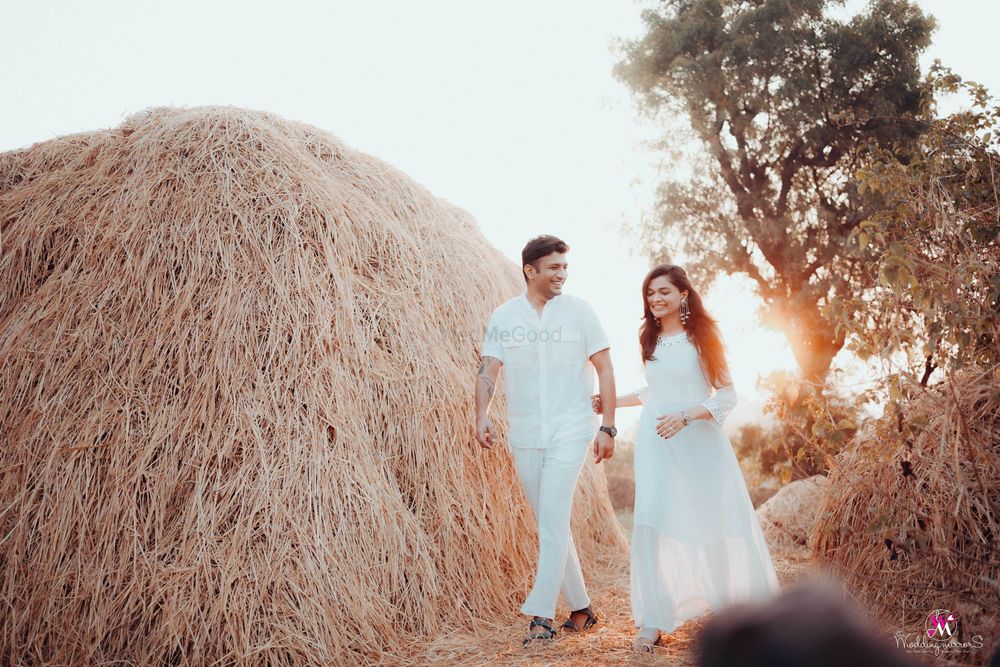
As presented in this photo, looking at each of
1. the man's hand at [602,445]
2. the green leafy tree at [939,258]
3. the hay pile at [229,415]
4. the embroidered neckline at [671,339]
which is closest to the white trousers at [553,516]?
the man's hand at [602,445]

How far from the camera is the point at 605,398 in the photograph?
4.59 metres

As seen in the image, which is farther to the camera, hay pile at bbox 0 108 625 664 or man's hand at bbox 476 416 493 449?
man's hand at bbox 476 416 493 449

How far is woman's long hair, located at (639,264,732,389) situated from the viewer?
4.43 m

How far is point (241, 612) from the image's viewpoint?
3980mm

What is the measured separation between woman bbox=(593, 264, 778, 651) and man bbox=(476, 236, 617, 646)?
0.33m

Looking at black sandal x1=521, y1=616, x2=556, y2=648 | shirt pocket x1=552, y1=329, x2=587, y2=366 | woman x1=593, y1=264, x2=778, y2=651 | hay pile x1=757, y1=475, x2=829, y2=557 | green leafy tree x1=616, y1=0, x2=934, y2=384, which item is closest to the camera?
woman x1=593, y1=264, x2=778, y2=651

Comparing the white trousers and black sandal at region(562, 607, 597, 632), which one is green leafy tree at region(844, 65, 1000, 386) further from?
black sandal at region(562, 607, 597, 632)

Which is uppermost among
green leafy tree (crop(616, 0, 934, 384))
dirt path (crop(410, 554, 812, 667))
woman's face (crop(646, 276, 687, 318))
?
green leafy tree (crop(616, 0, 934, 384))

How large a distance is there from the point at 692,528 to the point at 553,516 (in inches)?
29.9

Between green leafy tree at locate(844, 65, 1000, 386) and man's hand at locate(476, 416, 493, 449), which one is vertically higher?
green leafy tree at locate(844, 65, 1000, 386)

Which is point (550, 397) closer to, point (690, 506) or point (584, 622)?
point (690, 506)

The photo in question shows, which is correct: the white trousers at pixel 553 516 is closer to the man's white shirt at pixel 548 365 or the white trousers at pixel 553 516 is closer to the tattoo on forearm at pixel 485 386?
the man's white shirt at pixel 548 365

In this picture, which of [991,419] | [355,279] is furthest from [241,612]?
[991,419]

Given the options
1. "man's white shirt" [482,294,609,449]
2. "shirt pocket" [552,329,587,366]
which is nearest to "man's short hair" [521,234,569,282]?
"man's white shirt" [482,294,609,449]
